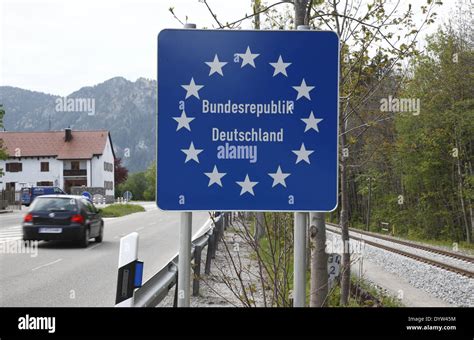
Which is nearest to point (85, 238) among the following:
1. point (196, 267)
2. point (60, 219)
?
point (60, 219)

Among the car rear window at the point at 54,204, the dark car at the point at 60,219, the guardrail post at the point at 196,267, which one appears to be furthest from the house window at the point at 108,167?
the guardrail post at the point at 196,267

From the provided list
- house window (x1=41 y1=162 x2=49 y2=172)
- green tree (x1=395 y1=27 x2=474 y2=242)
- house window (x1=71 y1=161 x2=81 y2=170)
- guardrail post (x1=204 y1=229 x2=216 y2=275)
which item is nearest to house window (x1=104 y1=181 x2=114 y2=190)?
house window (x1=71 y1=161 x2=81 y2=170)

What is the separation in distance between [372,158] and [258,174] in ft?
18.7

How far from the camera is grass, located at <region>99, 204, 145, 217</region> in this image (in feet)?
98.4

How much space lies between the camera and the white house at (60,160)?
2481 cm

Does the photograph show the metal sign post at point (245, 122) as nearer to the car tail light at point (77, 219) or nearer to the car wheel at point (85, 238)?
the car tail light at point (77, 219)

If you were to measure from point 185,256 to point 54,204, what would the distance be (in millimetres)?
11026

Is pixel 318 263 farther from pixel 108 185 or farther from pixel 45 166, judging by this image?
pixel 108 185

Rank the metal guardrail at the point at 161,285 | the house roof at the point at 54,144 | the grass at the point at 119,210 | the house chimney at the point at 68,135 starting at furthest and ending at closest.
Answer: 1. the house chimney at the point at 68,135
2. the grass at the point at 119,210
3. the house roof at the point at 54,144
4. the metal guardrail at the point at 161,285

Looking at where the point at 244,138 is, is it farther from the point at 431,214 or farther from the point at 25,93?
the point at 431,214

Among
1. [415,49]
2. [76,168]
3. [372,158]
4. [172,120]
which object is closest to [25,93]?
[76,168]

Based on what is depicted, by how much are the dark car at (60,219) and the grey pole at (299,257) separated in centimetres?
1090

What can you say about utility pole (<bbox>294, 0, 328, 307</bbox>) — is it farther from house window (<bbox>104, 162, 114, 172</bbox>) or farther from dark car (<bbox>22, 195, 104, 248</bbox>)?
house window (<bbox>104, 162, 114, 172</bbox>)

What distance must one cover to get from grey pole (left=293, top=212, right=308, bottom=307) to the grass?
89.5ft
